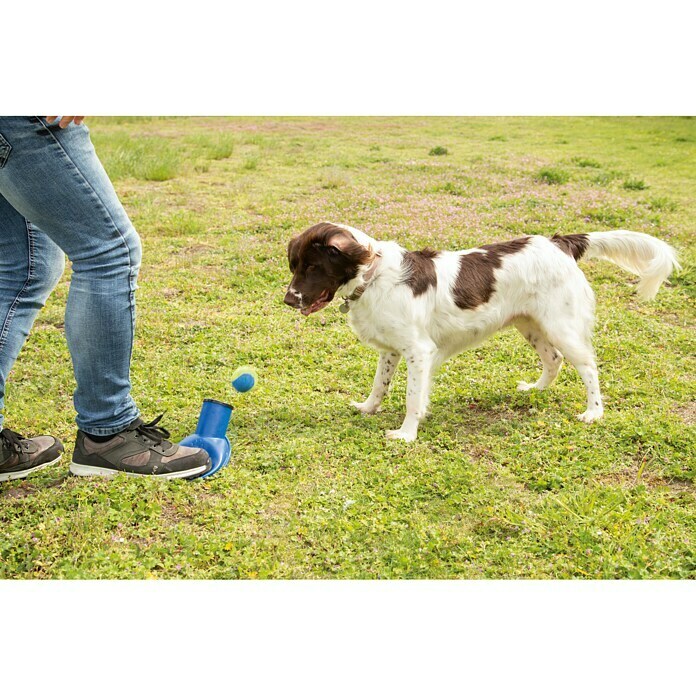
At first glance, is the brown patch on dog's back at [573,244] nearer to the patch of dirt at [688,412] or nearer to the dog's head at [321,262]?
the patch of dirt at [688,412]

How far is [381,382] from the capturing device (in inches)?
177

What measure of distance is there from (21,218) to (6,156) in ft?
1.81

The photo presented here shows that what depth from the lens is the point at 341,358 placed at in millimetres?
5203

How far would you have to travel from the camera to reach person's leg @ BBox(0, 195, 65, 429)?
3.24 m

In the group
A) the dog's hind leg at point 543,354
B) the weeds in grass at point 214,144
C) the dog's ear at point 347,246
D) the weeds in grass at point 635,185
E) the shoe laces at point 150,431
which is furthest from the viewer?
the weeds in grass at point 214,144

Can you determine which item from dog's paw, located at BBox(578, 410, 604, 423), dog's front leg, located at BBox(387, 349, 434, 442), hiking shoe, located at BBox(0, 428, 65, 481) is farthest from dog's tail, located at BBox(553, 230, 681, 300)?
hiking shoe, located at BBox(0, 428, 65, 481)

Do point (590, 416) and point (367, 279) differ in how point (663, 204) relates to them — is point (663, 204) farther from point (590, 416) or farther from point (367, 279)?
point (367, 279)

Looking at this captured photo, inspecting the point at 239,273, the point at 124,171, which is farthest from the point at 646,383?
the point at 124,171

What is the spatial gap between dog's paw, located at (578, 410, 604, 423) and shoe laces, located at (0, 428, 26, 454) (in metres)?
2.98

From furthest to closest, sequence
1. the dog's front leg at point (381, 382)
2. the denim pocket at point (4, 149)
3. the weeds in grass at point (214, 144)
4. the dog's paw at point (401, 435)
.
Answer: the weeds in grass at point (214, 144) → the dog's front leg at point (381, 382) → the dog's paw at point (401, 435) → the denim pocket at point (4, 149)

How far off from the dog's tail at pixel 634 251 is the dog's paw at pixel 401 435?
1.54m

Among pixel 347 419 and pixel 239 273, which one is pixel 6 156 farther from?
pixel 239 273

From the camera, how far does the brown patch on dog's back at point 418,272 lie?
429cm

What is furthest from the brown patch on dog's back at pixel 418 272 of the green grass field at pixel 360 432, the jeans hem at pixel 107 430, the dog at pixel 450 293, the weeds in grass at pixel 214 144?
the weeds in grass at pixel 214 144
